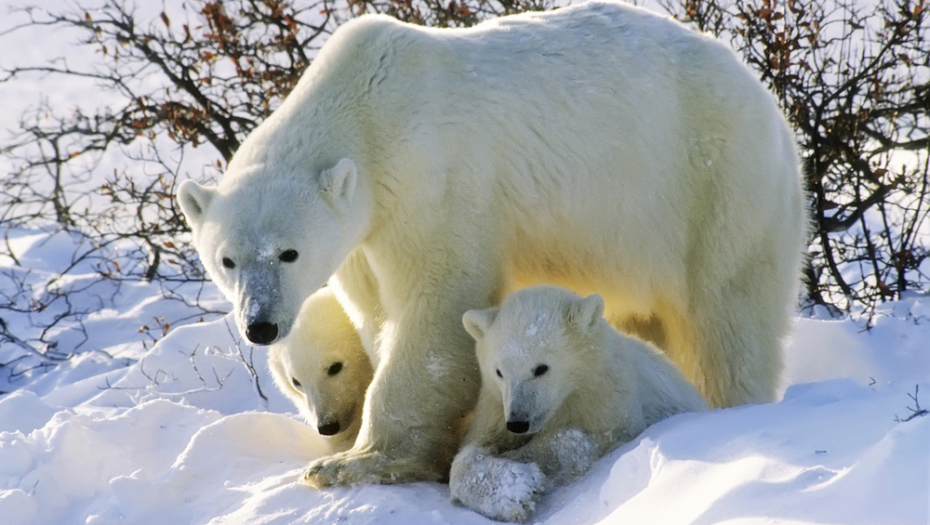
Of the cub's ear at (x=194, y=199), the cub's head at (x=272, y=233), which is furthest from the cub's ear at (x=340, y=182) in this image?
the cub's ear at (x=194, y=199)

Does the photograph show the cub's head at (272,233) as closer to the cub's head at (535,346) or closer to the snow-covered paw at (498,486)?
the cub's head at (535,346)

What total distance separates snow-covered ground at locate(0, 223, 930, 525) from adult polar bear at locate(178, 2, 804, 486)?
0.49m

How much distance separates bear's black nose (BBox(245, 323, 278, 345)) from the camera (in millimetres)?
3180

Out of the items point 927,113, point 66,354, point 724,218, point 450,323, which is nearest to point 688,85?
point 724,218

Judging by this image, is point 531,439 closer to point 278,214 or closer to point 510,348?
point 510,348

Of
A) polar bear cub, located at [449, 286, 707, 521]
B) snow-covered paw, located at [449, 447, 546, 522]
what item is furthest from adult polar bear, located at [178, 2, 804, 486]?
snow-covered paw, located at [449, 447, 546, 522]

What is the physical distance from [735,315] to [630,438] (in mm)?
1147

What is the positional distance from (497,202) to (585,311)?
67 cm

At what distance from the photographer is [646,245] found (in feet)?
13.7

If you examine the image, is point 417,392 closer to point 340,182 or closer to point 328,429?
point 328,429

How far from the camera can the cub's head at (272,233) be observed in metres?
3.25

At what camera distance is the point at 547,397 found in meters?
3.32

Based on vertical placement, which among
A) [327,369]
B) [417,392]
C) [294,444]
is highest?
[417,392]

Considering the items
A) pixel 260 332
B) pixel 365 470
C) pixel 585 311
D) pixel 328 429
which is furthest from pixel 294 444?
pixel 585 311
